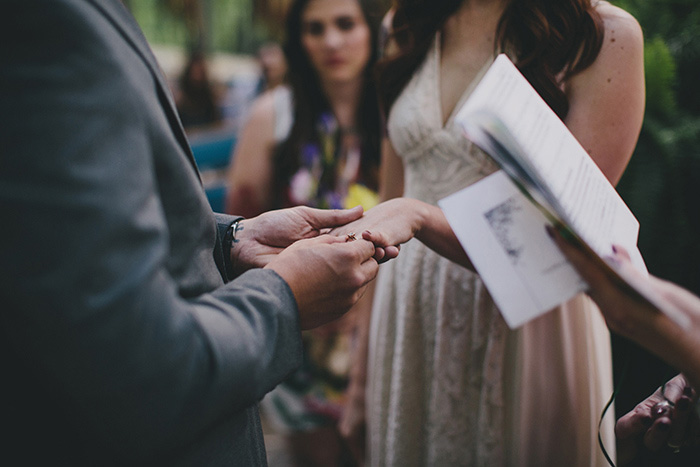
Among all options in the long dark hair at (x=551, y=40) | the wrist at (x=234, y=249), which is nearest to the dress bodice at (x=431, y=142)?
the long dark hair at (x=551, y=40)

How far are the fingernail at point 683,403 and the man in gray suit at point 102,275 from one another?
74cm

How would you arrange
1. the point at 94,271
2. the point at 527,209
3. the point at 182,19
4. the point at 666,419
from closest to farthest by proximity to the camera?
1. the point at 94,271
2. the point at 527,209
3. the point at 666,419
4. the point at 182,19

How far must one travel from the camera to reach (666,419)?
0.96 m

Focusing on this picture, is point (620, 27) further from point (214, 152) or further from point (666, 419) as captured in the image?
point (214, 152)

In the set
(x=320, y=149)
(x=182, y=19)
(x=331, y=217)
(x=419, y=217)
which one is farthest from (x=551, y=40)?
(x=182, y=19)

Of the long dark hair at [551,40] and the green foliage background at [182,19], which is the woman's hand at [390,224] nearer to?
the long dark hair at [551,40]

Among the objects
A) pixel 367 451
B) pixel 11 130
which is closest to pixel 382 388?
pixel 367 451

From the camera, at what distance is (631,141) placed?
121 cm

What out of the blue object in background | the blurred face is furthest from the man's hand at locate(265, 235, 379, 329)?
the blue object in background

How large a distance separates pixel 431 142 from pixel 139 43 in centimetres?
86

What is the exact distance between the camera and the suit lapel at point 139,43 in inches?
26.4

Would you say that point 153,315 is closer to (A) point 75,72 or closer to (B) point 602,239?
(A) point 75,72

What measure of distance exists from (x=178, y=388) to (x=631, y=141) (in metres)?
1.11

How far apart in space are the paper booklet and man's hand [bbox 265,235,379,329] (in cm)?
20
